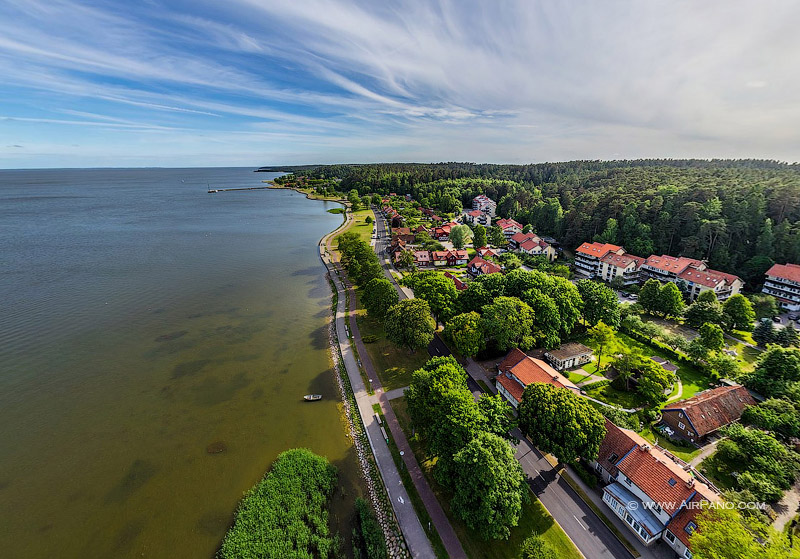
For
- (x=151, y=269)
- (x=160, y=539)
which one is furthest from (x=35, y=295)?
(x=160, y=539)

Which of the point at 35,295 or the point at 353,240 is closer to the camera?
the point at 35,295

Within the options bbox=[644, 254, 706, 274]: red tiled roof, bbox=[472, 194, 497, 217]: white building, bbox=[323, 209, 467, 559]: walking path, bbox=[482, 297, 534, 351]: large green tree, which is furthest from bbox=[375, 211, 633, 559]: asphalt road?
bbox=[472, 194, 497, 217]: white building

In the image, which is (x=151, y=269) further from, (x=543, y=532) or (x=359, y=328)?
(x=543, y=532)

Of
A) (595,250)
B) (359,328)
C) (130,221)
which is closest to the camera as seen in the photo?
(359,328)

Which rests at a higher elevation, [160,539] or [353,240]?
[353,240]

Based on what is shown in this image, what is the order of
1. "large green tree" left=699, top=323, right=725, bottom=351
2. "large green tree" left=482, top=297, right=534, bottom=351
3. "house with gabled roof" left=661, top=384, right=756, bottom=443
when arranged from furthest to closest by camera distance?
"large green tree" left=699, top=323, right=725, bottom=351 < "large green tree" left=482, top=297, right=534, bottom=351 < "house with gabled roof" left=661, top=384, right=756, bottom=443

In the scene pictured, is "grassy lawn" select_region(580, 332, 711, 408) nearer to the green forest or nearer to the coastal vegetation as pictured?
the coastal vegetation

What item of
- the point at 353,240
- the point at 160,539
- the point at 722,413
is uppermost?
the point at 353,240
